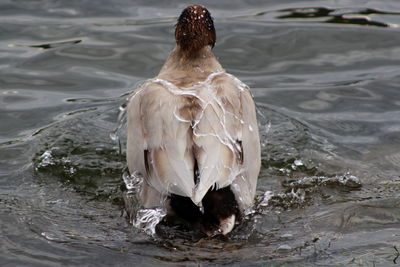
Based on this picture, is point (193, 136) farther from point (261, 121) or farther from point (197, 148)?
point (261, 121)

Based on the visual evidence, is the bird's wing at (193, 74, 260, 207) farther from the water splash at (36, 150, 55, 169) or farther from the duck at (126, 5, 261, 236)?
the water splash at (36, 150, 55, 169)

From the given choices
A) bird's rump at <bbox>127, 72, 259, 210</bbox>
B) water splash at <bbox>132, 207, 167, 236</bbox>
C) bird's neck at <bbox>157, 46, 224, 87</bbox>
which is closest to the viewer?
bird's rump at <bbox>127, 72, 259, 210</bbox>

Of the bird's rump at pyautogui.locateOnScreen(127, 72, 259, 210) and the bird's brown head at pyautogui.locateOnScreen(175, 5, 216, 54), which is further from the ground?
the bird's brown head at pyautogui.locateOnScreen(175, 5, 216, 54)

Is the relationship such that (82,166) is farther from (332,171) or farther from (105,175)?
(332,171)

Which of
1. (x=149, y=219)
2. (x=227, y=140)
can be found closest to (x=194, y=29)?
(x=227, y=140)

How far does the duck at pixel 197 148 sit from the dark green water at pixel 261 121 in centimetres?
24

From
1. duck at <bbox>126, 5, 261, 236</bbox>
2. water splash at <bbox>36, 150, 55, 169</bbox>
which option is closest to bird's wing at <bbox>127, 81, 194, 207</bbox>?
duck at <bbox>126, 5, 261, 236</bbox>

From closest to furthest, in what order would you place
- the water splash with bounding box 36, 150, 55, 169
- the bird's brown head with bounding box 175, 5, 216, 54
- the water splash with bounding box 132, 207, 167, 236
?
1. the water splash with bounding box 132, 207, 167, 236
2. the bird's brown head with bounding box 175, 5, 216, 54
3. the water splash with bounding box 36, 150, 55, 169

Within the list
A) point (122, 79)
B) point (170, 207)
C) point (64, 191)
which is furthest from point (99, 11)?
point (170, 207)

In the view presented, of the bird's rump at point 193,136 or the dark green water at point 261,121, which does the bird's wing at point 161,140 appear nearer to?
the bird's rump at point 193,136

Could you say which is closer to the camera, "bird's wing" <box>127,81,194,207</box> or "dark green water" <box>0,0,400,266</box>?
"bird's wing" <box>127,81,194,207</box>

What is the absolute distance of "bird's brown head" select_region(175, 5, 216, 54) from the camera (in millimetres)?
6699

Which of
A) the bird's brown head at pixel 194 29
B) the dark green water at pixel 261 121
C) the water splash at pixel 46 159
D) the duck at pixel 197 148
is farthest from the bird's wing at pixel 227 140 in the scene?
the water splash at pixel 46 159

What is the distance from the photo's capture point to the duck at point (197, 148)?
16.8 feet
